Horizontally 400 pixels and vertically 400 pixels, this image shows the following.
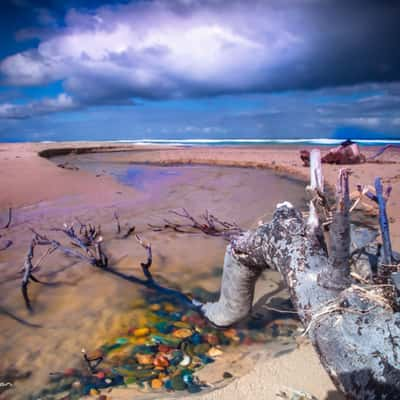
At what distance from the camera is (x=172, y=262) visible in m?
4.15

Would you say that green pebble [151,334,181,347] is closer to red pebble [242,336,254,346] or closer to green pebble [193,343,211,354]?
green pebble [193,343,211,354]

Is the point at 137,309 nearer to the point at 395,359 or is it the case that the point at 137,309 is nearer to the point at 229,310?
the point at 229,310

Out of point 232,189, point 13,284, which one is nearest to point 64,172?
point 232,189

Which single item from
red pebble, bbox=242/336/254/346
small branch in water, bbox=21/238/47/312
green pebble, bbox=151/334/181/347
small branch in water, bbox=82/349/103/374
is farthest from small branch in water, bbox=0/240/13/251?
red pebble, bbox=242/336/254/346

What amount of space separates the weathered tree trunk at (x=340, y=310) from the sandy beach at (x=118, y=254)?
65 cm

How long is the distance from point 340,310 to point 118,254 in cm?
352

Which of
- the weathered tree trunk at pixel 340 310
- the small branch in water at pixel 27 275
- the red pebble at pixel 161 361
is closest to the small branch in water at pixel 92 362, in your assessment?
the red pebble at pixel 161 361

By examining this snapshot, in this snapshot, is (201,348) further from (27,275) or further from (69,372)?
(27,275)

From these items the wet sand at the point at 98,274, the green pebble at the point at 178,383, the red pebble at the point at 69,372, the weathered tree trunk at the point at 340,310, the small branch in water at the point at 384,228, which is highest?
the small branch in water at the point at 384,228

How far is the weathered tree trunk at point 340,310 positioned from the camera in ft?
3.75

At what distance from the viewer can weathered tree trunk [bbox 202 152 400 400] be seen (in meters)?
1.14

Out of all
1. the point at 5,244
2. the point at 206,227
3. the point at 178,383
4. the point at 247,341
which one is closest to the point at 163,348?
the point at 178,383

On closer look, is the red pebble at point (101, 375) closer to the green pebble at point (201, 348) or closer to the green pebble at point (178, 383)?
the green pebble at point (178, 383)

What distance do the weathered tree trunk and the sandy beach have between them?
2.12 ft
